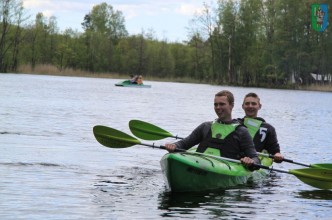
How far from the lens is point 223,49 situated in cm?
9494

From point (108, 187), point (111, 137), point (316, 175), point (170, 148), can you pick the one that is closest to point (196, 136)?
point (170, 148)

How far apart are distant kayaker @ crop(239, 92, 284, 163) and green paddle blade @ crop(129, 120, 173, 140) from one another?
2048 millimetres

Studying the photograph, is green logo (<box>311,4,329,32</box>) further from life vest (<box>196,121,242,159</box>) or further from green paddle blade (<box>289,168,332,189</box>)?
life vest (<box>196,121,242,159</box>)

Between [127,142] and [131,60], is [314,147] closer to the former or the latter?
[127,142]

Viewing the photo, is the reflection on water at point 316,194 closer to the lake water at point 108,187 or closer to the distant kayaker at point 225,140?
the lake water at point 108,187

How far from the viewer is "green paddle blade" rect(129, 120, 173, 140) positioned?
14.3m

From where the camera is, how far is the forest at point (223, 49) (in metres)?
87.0

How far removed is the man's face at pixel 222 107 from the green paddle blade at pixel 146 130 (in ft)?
11.8

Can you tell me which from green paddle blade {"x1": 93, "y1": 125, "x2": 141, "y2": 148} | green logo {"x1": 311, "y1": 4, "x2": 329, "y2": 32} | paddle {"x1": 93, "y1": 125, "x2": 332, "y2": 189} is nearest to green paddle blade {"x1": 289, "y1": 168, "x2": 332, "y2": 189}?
paddle {"x1": 93, "y1": 125, "x2": 332, "y2": 189}

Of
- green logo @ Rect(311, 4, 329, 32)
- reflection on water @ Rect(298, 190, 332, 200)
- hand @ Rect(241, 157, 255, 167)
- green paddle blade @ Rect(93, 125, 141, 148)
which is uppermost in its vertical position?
green logo @ Rect(311, 4, 329, 32)

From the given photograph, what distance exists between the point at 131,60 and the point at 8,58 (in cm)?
2470

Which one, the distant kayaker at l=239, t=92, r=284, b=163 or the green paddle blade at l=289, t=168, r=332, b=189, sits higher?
the distant kayaker at l=239, t=92, r=284, b=163

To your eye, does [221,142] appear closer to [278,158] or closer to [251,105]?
[278,158]

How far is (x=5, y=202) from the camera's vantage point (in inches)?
372
